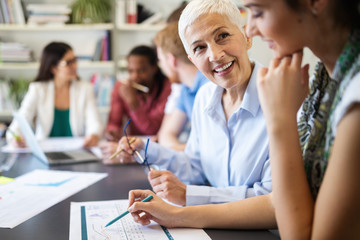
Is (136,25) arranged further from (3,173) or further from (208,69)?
(208,69)

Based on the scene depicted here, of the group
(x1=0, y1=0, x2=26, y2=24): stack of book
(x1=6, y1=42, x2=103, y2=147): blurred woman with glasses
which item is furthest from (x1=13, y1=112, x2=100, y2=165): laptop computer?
(x1=0, y1=0, x2=26, y2=24): stack of book

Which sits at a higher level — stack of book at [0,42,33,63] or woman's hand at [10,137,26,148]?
stack of book at [0,42,33,63]

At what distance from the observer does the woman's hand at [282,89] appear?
30.1 inches

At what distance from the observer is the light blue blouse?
1.14 meters

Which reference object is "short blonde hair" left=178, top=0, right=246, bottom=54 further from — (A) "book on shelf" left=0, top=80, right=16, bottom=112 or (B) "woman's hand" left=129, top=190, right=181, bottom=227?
(A) "book on shelf" left=0, top=80, right=16, bottom=112

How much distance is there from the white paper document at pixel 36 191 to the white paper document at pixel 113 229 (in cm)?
14

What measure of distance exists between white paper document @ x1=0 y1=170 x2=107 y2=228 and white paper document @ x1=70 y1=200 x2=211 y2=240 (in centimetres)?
14

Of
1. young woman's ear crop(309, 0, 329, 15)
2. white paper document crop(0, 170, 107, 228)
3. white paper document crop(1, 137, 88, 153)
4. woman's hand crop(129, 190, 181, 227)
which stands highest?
young woman's ear crop(309, 0, 329, 15)

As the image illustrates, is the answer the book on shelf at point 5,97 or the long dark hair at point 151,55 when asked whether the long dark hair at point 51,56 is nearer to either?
the long dark hair at point 151,55

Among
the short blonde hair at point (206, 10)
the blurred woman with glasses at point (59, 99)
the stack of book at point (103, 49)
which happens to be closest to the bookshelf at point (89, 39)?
the stack of book at point (103, 49)

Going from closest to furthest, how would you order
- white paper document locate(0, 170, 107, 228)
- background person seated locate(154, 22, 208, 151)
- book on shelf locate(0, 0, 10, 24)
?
white paper document locate(0, 170, 107, 228) → background person seated locate(154, 22, 208, 151) → book on shelf locate(0, 0, 10, 24)

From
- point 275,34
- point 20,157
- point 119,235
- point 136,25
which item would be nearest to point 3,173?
point 20,157

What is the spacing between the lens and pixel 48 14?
12.4ft

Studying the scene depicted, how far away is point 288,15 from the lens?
729 mm
